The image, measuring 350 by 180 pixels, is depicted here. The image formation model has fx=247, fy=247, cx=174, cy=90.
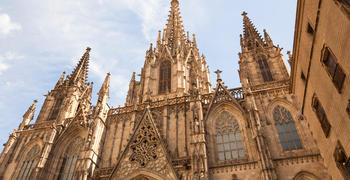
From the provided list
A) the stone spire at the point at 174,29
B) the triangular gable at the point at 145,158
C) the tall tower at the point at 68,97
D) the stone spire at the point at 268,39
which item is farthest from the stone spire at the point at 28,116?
the stone spire at the point at 268,39

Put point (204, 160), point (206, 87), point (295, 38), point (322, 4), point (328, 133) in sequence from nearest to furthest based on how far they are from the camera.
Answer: point (322, 4) → point (328, 133) → point (295, 38) → point (204, 160) → point (206, 87)

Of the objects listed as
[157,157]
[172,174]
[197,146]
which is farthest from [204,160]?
[157,157]

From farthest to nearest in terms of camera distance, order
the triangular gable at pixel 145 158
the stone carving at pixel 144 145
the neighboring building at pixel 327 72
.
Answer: the stone carving at pixel 144 145 < the triangular gable at pixel 145 158 < the neighboring building at pixel 327 72

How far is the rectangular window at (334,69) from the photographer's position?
881cm

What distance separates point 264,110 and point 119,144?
34.7ft

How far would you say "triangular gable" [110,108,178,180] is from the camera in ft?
50.3

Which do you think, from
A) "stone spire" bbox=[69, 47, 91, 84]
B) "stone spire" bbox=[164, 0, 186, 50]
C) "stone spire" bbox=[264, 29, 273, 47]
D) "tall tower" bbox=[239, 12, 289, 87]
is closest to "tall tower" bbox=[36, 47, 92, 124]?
"stone spire" bbox=[69, 47, 91, 84]

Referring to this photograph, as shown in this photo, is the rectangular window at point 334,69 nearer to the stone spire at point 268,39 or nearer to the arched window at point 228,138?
the arched window at point 228,138

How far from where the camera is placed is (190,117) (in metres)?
17.9

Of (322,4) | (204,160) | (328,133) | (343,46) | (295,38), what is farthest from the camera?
(204,160)

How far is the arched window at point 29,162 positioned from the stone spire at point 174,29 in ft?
57.9

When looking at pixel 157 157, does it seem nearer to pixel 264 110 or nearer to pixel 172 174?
pixel 172 174

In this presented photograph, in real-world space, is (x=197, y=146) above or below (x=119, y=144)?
below

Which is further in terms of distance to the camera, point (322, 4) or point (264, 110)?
point (264, 110)
